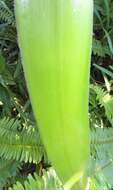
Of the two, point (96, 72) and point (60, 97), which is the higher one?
point (60, 97)

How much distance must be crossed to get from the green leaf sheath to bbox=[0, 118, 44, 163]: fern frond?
367 millimetres

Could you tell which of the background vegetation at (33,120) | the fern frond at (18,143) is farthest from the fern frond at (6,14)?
the fern frond at (18,143)

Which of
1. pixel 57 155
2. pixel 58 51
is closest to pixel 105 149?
pixel 57 155

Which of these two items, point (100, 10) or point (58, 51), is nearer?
point (58, 51)

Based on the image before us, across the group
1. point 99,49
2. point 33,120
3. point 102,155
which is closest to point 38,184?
point 102,155

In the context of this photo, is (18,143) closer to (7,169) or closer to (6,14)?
(7,169)

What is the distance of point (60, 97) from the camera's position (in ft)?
1.58

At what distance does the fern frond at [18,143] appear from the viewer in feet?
2.94

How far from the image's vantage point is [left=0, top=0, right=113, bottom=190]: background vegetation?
2.66 ft

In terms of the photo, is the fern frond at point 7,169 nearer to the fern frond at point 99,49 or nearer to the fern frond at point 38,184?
the fern frond at point 38,184

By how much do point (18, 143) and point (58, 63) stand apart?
0.46 m

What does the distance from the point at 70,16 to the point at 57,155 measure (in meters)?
0.18

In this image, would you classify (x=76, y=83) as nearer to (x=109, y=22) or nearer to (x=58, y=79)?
(x=58, y=79)

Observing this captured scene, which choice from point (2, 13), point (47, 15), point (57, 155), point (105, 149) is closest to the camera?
point (47, 15)
